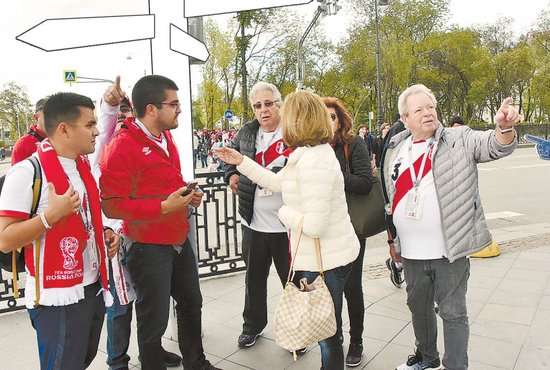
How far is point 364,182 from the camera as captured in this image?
9.63 ft

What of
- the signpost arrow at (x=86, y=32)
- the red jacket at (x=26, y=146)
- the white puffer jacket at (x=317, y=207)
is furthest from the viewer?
the red jacket at (x=26, y=146)

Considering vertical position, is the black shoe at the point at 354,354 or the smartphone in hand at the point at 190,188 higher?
the smartphone in hand at the point at 190,188

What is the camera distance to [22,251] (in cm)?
198

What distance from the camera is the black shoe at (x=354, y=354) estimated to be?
305 centimetres

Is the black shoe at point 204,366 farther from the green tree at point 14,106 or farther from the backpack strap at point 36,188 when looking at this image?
the green tree at point 14,106

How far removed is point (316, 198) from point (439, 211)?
2.57ft

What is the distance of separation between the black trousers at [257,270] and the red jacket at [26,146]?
1.61m

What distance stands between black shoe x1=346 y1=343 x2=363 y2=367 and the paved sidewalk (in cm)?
5

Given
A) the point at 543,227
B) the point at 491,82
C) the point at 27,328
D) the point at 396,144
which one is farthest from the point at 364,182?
the point at 491,82

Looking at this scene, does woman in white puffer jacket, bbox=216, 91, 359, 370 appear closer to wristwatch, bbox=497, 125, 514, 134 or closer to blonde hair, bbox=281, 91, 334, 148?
blonde hair, bbox=281, 91, 334, 148

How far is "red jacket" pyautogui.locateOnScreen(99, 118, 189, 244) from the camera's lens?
235 cm

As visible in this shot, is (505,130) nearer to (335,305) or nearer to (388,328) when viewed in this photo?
(335,305)

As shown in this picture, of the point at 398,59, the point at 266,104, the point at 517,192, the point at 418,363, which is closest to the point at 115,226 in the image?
the point at 266,104

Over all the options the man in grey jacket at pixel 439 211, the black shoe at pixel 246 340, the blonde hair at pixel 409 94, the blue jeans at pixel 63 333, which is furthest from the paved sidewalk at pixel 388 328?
the blonde hair at pixel 409 94
